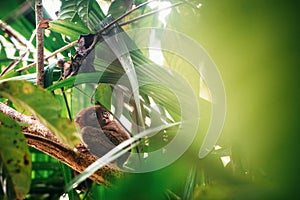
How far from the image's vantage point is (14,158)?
0.34m

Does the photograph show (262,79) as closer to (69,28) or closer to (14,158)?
(14,158)

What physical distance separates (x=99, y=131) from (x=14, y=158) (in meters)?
0.15

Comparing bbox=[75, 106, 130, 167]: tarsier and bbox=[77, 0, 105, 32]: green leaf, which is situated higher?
bbox=[77, 0, 105, 32]: green leaf

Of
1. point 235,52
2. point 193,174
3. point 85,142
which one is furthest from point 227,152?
point 235,52

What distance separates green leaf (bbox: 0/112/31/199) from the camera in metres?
0.33

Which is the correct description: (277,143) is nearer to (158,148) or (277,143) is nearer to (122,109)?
(158,148)

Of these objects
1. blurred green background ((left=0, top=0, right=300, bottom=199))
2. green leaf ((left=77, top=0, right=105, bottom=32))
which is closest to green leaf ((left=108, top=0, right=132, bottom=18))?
green leaf ((left=77, top=0, right=105, bottom=32))

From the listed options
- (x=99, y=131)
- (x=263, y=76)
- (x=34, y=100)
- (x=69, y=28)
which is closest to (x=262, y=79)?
(x=263, y=76)

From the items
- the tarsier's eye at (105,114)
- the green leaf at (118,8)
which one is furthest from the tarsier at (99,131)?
the green leaf at (118,8)

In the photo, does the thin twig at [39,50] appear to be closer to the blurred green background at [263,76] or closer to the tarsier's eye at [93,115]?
the tarsier's eye at [93,115]

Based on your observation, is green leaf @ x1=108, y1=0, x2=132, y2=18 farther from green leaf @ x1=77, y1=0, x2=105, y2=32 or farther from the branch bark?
the branch bark

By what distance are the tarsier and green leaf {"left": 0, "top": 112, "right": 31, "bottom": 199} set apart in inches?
4.8

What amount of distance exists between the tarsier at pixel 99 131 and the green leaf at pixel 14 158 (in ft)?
0.40

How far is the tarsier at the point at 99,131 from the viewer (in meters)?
0.47
